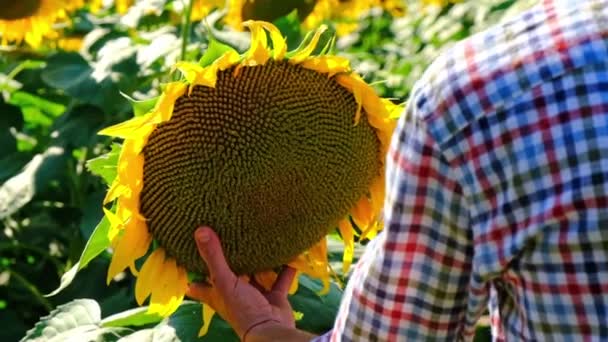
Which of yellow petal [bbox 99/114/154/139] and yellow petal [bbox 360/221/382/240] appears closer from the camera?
yellow petal [bbox 99/114/154/139]

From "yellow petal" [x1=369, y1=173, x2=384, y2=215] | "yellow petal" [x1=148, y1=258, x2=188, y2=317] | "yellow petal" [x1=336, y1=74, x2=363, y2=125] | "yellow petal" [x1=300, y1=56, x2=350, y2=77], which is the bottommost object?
"yellow petal" [x1=148, y1=258, x2=188, y2=317]

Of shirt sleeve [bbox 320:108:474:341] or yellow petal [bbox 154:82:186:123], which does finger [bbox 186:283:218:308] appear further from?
shirt sleeve [bbox 320:108:474:341]

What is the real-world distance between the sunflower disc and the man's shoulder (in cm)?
48

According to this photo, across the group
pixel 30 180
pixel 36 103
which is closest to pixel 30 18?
pixel 36 103

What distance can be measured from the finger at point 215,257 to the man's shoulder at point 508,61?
1.67 ft

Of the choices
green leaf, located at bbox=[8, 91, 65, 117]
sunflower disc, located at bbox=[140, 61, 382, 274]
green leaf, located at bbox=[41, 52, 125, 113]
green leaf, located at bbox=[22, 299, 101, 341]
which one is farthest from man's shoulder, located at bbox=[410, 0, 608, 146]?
green leaf, located at bbox=[8, 91, 65, 117]

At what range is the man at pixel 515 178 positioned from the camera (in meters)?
0.77

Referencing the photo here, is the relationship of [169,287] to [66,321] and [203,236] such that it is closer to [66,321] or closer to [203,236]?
[203,236]

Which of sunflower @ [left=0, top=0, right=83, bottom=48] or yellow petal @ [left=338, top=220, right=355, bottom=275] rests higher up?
yellow petal @ [left=338, top=220, right=355, bottom=275]

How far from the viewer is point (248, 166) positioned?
128 cm

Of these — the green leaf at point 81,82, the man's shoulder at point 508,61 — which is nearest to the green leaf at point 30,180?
the green leaf at point 81,82

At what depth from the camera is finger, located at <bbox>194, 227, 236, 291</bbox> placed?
1.28m

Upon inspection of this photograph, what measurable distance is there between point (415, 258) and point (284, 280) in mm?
541

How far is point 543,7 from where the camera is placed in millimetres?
822
